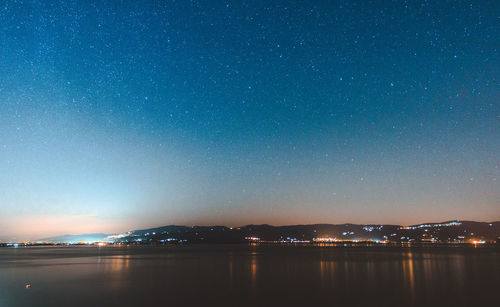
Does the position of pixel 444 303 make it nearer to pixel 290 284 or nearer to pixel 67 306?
pixel 290 284

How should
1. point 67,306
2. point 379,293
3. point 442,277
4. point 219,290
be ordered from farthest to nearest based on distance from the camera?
1. point 442,277
2. point 219,290
3. point 379,293
4. point 67,306

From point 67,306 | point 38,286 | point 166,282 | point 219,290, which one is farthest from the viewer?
point 166,282

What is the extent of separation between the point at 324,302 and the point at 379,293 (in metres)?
4.98

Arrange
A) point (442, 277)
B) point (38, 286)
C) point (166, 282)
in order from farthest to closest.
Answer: point (442, 277) → point (166, 282) → point (38, 286)

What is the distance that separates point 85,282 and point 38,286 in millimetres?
3627

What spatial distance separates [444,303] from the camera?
21.4 m

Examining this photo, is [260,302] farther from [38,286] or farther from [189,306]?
[38,286]

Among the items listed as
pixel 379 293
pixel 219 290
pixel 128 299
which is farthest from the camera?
pixel 219 290

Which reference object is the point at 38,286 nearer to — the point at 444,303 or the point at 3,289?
the point at 3,289

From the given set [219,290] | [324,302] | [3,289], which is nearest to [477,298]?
[324,302]

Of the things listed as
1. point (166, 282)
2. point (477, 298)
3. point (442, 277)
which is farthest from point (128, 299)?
point (442, 277)

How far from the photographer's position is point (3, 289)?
87.3ft

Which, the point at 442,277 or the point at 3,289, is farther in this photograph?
the point at 442,277

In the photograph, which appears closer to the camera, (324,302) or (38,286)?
(324,302)
